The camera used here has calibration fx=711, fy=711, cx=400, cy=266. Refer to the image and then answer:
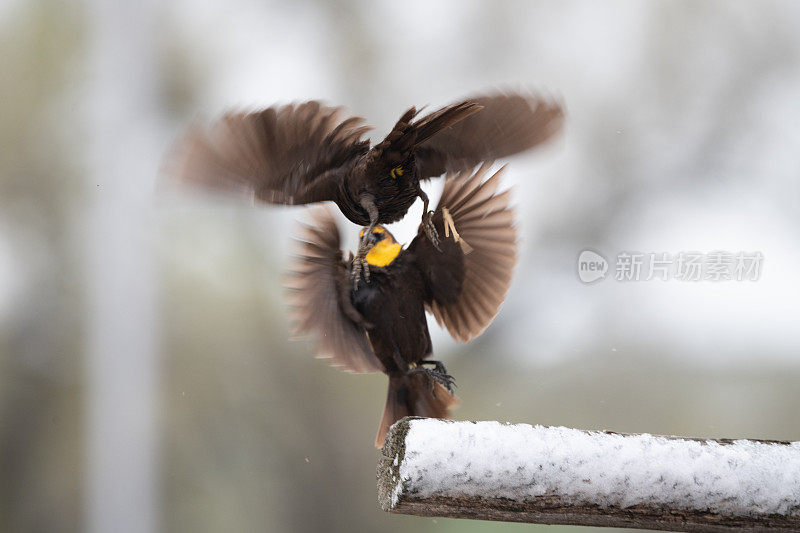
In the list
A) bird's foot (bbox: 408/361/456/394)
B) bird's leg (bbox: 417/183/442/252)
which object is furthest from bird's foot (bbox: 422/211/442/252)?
bird's foot (bbox: 408/361/456/394)

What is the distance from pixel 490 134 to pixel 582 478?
0.33 meters

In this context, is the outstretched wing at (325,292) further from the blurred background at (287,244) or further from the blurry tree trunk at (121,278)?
the blurry tree trunk at (121,278)

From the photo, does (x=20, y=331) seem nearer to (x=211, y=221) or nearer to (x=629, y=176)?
(x=211, y=221)

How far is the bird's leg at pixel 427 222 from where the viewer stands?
67cm

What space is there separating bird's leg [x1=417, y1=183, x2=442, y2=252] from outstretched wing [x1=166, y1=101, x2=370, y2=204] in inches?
3.0

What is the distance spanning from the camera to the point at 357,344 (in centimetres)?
77

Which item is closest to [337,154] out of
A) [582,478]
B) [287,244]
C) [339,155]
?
[339,155]

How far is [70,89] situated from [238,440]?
56 cm

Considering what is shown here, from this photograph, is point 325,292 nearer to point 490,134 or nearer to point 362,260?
point 362,260

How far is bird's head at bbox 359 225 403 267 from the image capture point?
71cm

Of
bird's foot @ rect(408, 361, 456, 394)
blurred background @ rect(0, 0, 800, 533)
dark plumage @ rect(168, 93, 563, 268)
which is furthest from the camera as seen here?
blurred background @ rect(0, 0, 800, 533)

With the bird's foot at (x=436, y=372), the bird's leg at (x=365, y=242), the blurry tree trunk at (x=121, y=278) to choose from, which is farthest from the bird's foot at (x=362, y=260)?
the blurry tree trunk at (x=121, y=278)

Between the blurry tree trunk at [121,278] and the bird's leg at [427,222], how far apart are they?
0.48 m

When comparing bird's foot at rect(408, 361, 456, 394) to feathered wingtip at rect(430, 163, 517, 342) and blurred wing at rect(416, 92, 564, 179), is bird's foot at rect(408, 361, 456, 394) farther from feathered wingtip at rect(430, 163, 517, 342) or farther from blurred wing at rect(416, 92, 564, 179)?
blurred wing at rect(416, 92, 564, 179)
